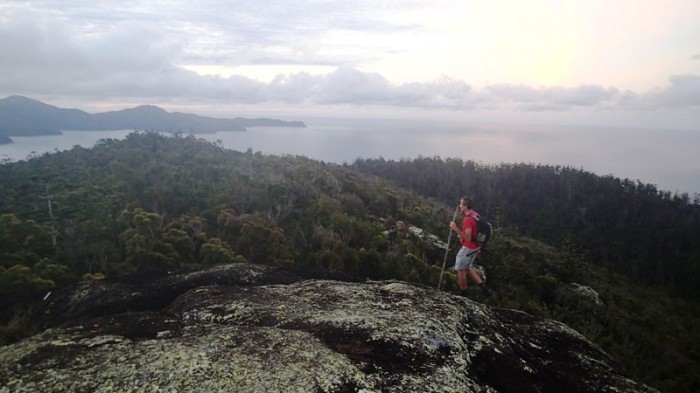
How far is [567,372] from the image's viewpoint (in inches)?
280

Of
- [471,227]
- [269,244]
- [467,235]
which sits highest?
[471,227]

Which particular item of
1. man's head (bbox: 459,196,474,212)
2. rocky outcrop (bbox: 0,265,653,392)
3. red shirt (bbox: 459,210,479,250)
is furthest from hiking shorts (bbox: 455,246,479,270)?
rocky outcrop (bbox: 0,265,653,392)

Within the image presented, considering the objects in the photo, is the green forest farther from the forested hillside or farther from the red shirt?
the red shirt

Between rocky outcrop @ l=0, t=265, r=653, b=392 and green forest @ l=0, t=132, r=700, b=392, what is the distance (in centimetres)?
146

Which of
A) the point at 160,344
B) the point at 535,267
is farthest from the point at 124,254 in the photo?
the point at 535,267

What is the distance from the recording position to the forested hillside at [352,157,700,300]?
7412 cm

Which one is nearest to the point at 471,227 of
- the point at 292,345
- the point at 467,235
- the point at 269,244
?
the point at 467,235

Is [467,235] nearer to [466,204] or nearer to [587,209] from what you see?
[466,204]

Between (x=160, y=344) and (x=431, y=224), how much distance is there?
33392 millimetres

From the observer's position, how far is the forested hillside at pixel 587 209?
243 feet

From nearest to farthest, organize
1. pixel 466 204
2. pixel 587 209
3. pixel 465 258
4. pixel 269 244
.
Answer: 1. pixel 466 204
2. pixel 465 258
3. pixel 269 244
4. pixel 587 209

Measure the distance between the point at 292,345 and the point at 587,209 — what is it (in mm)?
105679

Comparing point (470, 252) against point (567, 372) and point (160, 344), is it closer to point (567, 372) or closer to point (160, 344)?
point (567, 372)

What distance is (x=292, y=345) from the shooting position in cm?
647
